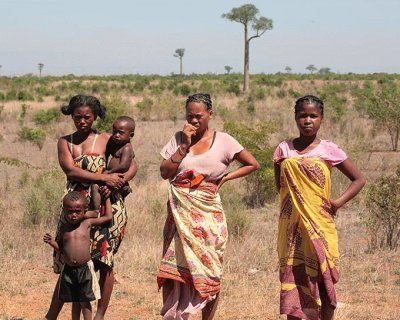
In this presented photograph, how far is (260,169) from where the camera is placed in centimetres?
1080

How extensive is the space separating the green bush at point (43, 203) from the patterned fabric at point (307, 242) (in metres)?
5.31

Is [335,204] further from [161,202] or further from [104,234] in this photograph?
[161,202]

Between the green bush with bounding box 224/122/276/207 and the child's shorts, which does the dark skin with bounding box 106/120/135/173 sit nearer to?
the child's shorts

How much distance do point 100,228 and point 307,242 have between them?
1.38 meters

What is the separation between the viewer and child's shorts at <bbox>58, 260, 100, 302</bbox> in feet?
14.3

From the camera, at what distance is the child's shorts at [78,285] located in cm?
436

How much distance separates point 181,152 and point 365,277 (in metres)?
2.97

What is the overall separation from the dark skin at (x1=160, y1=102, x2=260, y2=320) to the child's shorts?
0.48 meters

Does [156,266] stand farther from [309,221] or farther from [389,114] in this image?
[389,114]

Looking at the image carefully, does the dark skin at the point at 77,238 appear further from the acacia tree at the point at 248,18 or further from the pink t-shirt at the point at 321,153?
the acacia tree at the point at 248,18

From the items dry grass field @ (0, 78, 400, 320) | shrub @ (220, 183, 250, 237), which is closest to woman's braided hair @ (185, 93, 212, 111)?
dry grass field @ (0, 78, 400, 320)

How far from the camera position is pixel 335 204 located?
13.8 ft

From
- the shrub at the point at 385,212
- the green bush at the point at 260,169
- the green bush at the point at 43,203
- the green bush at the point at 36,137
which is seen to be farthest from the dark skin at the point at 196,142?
the green bush at the point at 36,137

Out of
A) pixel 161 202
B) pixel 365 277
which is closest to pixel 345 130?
pixel 161 202
